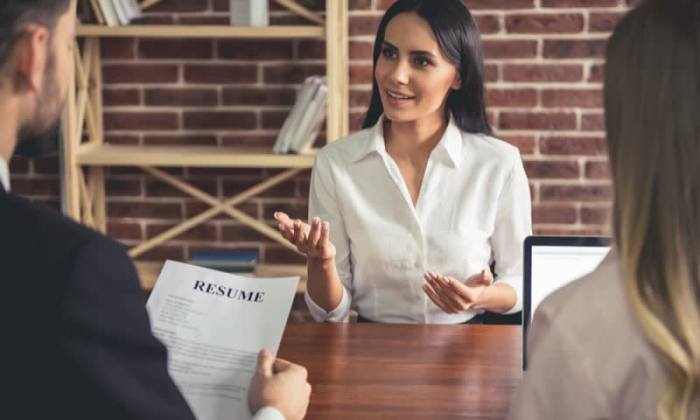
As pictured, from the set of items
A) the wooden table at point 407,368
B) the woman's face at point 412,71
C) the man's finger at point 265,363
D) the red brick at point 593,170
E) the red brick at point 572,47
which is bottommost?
the wooden table at point 407,368

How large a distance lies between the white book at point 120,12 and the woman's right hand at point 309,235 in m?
1.42

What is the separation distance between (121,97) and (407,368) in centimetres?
190

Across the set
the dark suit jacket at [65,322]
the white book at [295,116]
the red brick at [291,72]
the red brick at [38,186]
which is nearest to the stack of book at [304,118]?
the white book at [295,116]

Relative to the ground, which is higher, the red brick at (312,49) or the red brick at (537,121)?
the red brick at (312,49)

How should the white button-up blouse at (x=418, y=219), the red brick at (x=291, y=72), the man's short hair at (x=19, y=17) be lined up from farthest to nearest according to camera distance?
the red brick at (x=291, y=72), the white button-up blouse at (x=418, y=219), the man's short hair at (x=19, y=17)

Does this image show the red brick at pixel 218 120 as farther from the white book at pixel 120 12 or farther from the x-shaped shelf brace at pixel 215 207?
the white book at pixel 120 12

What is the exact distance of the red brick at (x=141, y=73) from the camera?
9.83 ft

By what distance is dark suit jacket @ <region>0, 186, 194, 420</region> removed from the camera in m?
0.83

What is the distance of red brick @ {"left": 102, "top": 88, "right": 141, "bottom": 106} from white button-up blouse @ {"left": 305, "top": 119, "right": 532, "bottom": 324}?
3.96 feet

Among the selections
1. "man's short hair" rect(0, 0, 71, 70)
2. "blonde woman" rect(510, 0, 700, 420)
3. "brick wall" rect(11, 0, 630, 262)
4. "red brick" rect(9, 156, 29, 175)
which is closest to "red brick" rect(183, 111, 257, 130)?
"brick wall" rect(11, 0, 630, 262)

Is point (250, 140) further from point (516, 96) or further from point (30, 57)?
point (30, 57)

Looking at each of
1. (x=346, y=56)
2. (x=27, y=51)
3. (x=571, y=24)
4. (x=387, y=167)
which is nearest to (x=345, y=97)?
(x=346, y=56)

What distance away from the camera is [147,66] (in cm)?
300

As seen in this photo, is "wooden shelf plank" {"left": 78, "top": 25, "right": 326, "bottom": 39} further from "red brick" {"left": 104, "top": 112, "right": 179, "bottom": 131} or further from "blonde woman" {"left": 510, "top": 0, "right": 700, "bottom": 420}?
"blonde woman" {"left": 510, "top": 0, "right": 700, "bottom": 420}
